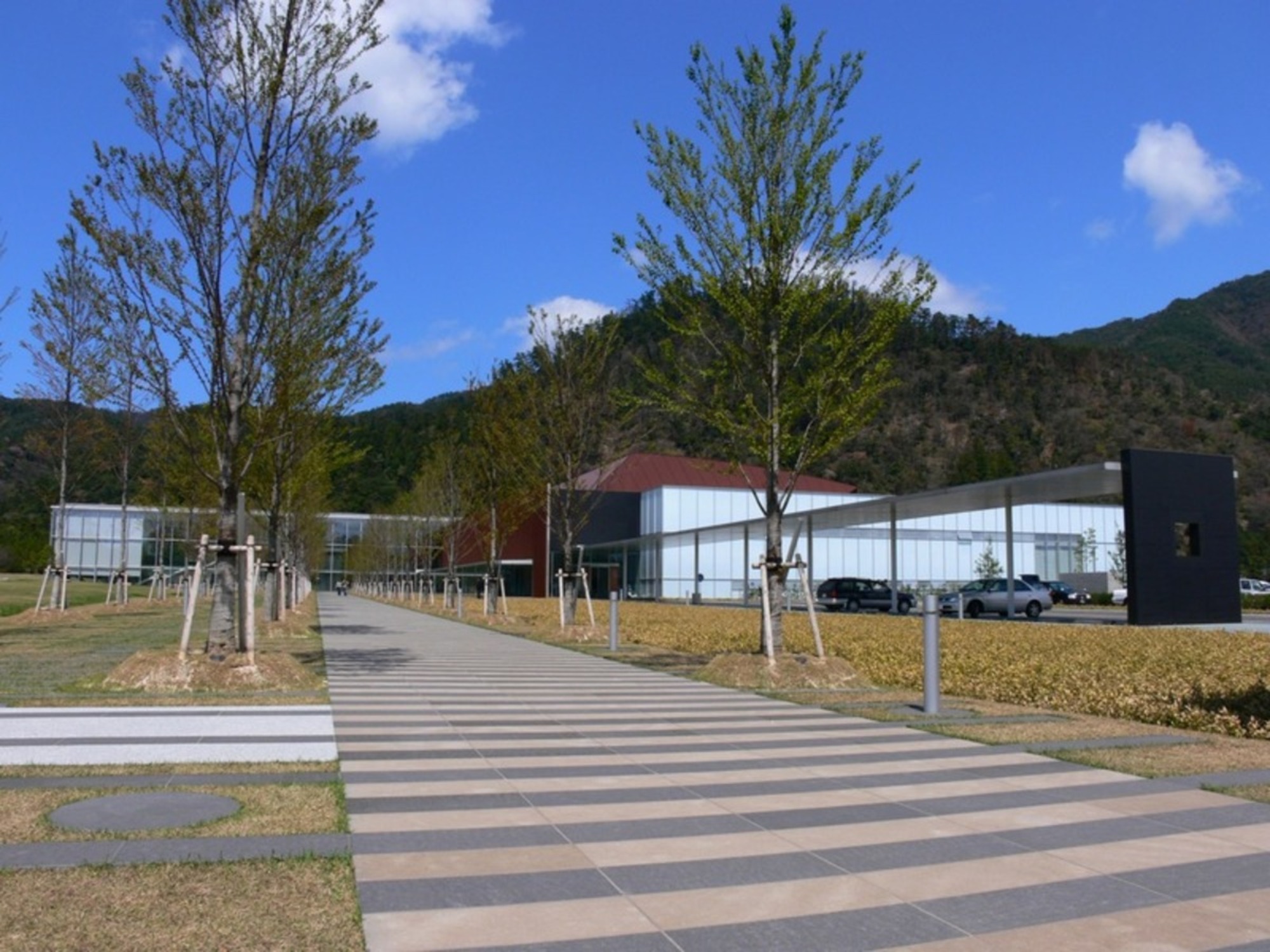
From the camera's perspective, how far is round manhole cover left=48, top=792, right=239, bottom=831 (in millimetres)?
5520

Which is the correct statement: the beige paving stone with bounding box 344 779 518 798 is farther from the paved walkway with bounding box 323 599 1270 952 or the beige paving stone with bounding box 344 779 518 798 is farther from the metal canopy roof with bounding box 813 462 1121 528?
the metal canopy roof with bounding box 813 462 1121 528

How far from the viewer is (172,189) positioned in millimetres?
13117

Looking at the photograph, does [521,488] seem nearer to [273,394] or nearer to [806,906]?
[273,394]

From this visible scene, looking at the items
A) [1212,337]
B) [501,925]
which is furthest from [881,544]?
[1212,337]

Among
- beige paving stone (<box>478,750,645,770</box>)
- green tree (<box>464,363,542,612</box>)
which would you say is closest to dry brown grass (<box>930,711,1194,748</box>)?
beige paving stone (<box>478,750,645,770</box>)

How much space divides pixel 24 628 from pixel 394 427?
86.4 meters

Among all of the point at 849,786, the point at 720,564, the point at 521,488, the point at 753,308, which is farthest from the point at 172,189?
the point at 720,564

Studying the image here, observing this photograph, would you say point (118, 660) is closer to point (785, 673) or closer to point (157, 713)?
point (157, 713)

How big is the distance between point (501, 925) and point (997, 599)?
3878cm

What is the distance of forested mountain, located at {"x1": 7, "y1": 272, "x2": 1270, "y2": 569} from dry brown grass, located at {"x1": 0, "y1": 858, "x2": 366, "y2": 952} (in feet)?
282

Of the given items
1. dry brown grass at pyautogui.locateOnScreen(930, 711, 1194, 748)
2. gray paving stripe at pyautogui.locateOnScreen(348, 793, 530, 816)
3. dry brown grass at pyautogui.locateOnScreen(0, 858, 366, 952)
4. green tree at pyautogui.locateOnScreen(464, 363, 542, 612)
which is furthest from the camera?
green tree at pyautogui.locateOnScreen(464, 363, 542, 612)

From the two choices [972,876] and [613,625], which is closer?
[972,876]

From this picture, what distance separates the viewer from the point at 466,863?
5.04 m

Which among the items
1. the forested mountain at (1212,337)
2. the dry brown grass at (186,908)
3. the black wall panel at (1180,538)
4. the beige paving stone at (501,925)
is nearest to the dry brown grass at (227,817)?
the dry brown grass at (186,908)
